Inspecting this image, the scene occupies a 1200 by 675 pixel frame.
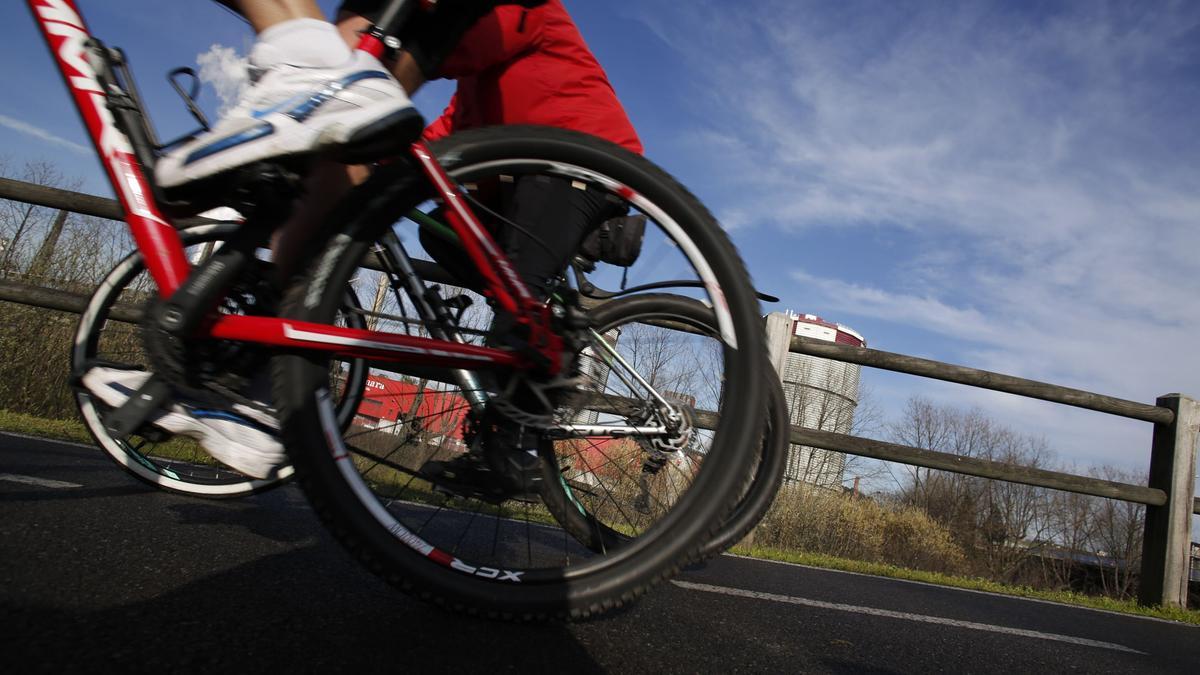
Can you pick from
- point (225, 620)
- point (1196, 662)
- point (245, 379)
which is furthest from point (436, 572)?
point (1196, 662)

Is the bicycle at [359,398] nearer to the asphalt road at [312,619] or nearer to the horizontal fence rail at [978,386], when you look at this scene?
the asphalt road at [312,619]

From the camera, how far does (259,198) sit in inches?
51.3

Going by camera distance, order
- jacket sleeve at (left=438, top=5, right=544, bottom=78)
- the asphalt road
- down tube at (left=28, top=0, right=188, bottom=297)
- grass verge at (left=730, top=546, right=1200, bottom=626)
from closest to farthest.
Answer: the asphalt road → down tube at (left=28, top=0, right=188, bottom=297) → jacket sleeve at (left=438, top=5, right=544, bottom=78) → grass verge at (left=730, top=546, right=1200, bottom=626)

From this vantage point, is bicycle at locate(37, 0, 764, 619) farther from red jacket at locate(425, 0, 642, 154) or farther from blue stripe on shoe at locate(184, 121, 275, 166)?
red jacket at locate(425, 0, 642, 154)

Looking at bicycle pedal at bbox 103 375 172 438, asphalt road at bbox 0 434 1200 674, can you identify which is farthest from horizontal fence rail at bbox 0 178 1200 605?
bicycle pedal at bbox 103 375 172 438

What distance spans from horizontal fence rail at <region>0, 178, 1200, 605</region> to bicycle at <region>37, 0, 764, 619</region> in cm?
248

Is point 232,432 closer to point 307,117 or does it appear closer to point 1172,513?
point 307,117

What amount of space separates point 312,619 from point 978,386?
399 cm

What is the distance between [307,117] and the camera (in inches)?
47.0

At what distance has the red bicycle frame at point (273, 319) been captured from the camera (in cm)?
122

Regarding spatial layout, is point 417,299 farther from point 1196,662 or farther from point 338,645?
point 1196,662

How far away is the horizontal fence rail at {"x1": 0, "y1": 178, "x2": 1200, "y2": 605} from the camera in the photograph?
11.4ft

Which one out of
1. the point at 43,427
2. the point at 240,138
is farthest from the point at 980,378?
the point at 43,427

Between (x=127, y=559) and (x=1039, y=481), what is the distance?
4.34m
